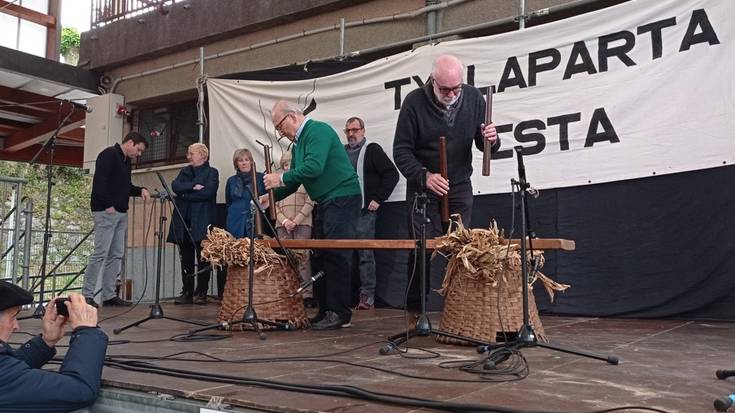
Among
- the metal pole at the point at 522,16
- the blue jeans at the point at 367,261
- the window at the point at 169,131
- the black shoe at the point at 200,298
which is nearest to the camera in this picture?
the metal pole at the point at 522,16

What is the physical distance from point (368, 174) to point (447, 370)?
3.35 metres

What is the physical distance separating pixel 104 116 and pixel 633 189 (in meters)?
6.96

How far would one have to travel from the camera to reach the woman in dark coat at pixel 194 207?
6262mm

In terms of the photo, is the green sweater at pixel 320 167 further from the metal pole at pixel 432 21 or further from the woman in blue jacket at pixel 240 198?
the metal pole at pixel 432 21

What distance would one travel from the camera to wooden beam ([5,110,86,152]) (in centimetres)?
1013

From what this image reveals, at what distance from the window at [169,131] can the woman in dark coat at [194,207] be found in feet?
6.16

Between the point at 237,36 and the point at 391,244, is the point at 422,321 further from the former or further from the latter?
the point at 237,36

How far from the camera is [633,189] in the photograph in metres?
4.72

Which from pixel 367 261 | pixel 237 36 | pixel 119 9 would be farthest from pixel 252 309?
pixel 119 9

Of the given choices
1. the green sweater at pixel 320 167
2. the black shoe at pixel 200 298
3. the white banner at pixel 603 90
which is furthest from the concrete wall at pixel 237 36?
the black shoe at pixel 200 298

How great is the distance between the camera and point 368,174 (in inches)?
227

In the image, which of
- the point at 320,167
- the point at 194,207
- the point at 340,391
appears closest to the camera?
the point at 340,391

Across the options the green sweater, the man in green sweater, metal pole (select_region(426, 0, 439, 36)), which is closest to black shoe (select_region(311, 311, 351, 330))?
the man in green sweater

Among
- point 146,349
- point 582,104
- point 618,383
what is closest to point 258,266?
point 146,349
